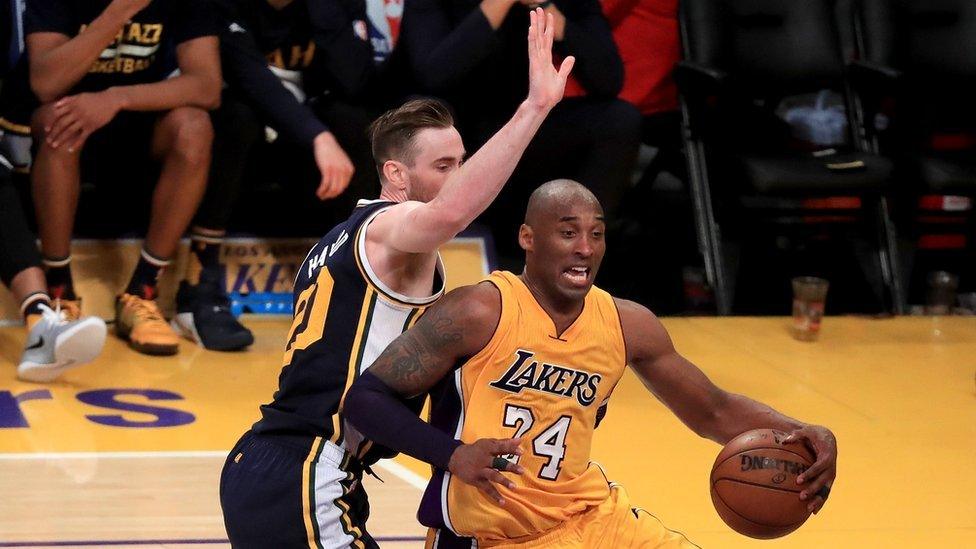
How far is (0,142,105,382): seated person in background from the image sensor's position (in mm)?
5441

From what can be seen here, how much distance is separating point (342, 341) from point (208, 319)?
312cm

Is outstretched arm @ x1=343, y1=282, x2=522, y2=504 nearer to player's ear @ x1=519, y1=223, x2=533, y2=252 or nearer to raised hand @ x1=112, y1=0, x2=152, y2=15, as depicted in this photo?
player's ear @ x1=519, y1=223, x2=533, y2=252

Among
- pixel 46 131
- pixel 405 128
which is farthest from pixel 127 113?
pixel 405 128

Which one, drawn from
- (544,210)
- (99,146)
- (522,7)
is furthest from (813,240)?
(544,210)

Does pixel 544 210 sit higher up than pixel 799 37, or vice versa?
pixel 544 210

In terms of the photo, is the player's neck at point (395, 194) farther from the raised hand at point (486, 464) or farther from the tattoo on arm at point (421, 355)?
the raised hand at point (486, 464)

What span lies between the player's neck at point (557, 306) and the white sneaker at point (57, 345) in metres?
2.55

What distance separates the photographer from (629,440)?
5273 mm

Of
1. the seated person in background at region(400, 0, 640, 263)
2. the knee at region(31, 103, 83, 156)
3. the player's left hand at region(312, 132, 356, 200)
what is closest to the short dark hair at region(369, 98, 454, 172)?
the player's left hand at region(312, 132, 356, 200)

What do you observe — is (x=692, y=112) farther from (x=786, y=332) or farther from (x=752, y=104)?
(x=786, y=332)

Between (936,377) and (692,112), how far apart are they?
1.80 metres

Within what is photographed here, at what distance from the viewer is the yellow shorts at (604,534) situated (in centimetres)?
332

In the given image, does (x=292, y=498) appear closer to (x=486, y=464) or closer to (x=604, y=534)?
(x=486, y=464)

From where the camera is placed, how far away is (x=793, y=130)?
7.70 meters
